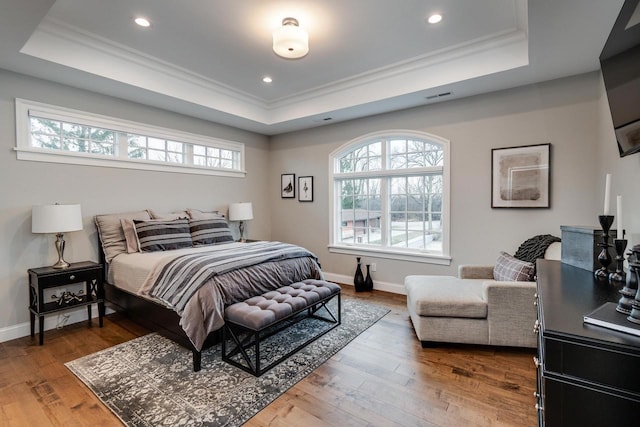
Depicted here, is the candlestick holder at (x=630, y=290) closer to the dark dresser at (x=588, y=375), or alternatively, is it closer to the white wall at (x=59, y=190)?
the dark dresser at (x=588, y=375)

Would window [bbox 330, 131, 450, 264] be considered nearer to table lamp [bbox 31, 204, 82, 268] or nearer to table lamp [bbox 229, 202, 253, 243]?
table lamp [bbox 229, 202, 253, 243]

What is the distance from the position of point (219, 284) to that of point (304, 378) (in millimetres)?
1002

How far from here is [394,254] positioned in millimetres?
4355

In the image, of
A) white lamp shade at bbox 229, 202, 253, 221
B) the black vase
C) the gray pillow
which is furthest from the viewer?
white lamp shade at bbox 229, 202, 253, 221

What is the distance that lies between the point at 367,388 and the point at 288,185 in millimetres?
3851

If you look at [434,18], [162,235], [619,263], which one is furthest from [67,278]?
[619,263]

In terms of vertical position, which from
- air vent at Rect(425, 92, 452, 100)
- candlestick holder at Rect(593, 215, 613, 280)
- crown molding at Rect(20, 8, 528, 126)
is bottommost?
candlestick holder at Rect(593, 215, 613, 280)

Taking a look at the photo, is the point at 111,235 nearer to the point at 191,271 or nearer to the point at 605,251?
the point at 191,271

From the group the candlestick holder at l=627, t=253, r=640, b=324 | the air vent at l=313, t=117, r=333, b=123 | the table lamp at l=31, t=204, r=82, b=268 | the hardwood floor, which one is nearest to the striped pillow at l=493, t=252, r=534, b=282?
the hardwood floor

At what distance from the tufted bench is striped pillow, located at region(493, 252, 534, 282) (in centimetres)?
160

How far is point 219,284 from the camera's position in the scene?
2535 millimetres

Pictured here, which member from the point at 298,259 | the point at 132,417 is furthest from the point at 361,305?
the point at 132,417

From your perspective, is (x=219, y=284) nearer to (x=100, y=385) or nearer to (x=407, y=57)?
(x=100, y=385)

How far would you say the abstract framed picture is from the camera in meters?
3.26
